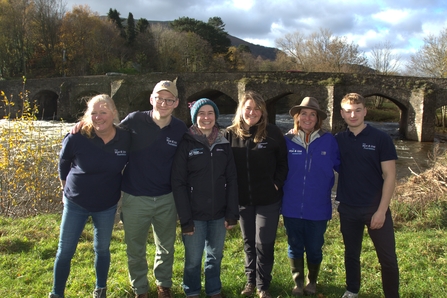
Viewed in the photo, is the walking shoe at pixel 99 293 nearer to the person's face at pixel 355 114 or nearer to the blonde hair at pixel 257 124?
the blonde hair at pixel 257 124

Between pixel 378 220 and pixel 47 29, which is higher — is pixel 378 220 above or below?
below

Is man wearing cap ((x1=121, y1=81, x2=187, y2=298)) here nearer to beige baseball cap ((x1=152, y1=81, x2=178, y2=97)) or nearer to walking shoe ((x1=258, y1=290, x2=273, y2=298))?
beige baseball cap ((x1=152, y1=81, x2=178, y2=97))

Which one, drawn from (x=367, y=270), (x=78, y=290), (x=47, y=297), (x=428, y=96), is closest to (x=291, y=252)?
(x=367, y=270)

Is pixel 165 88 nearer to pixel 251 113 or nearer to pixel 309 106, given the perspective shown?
pixel 251 113

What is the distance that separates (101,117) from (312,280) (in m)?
2.54

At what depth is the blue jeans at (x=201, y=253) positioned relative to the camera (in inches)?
128

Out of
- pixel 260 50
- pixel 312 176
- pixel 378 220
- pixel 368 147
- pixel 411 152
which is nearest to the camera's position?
pixel 378 220

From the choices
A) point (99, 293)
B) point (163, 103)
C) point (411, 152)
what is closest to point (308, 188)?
point (163, 103)

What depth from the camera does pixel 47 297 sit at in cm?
342

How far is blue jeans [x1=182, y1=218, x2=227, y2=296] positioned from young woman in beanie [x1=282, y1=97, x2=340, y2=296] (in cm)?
71

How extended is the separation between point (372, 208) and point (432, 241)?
7.85 ft

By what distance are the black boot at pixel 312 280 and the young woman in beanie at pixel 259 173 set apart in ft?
1.38

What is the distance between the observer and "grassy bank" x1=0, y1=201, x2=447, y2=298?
3.55 metres

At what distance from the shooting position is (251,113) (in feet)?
11.0
